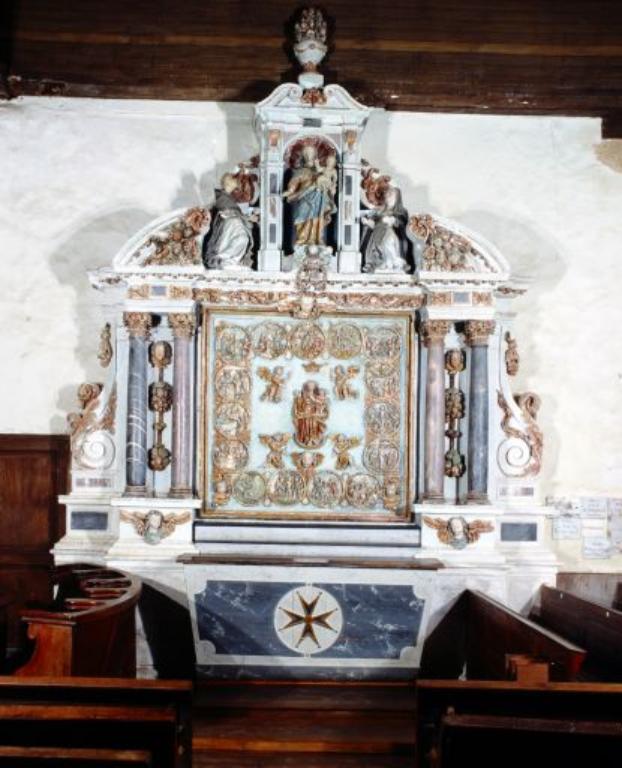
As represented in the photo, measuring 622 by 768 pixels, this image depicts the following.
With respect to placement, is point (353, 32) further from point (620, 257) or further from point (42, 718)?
point (42, 718)

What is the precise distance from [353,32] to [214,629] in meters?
5.29

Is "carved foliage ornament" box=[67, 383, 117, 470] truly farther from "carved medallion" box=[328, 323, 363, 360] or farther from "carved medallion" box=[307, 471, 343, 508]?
"carved medallion" box=[328, 323, 363, 360]

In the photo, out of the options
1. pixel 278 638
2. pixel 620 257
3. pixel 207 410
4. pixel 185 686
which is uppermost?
pixel 620 257

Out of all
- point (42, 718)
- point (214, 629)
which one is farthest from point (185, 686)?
point (214, 629)

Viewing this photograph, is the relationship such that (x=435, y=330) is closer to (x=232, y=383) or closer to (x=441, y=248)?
(x=441, y=248)

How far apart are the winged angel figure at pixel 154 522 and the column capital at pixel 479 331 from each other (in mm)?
2761

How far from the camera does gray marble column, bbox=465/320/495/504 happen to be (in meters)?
7.20

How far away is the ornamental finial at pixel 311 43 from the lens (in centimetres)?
741

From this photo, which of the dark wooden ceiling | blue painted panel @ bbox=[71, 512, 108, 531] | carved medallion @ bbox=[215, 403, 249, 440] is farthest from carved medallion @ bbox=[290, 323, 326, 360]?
the dark wooden ceiling

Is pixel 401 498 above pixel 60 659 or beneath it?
above

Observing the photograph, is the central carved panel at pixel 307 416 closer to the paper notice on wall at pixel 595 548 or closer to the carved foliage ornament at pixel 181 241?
the carved foliage ornament at pixel 181 241

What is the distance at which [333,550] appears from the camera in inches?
283

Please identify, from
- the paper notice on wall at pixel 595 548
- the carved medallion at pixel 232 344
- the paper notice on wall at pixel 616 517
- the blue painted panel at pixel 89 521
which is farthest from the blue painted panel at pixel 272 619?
the paper notice on wall at pixel 616 517

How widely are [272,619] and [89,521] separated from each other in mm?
1821
